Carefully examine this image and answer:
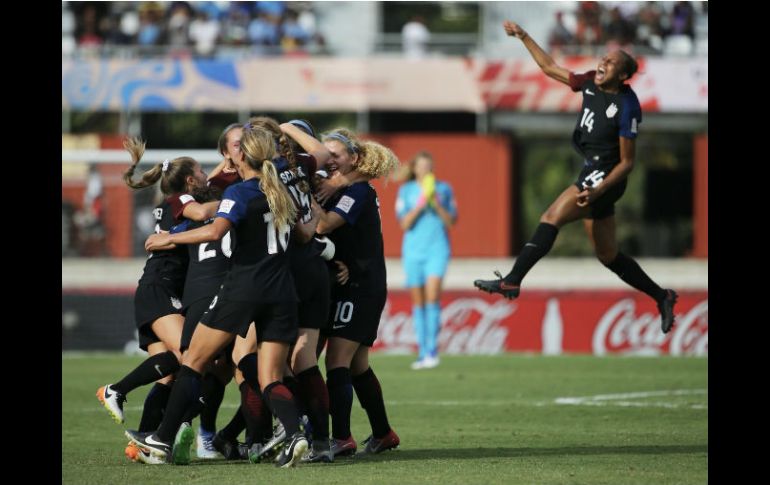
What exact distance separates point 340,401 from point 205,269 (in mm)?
1313

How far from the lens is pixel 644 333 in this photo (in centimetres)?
1878

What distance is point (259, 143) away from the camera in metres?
8.39

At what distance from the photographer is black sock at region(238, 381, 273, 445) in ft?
28.6

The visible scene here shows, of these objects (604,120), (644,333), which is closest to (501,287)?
(604,120)

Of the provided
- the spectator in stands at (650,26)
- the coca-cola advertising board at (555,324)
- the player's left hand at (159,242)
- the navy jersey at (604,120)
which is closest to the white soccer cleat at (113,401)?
the player's left hand at (159,242)

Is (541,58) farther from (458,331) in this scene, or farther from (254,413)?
(458,331)

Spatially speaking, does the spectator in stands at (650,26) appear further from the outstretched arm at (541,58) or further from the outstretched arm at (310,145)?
the outstretched arm at (310,145)

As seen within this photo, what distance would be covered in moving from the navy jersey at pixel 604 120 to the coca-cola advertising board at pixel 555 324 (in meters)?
8.72

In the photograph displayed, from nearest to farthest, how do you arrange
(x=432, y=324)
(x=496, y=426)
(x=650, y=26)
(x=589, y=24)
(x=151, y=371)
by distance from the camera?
(x=151, y=371), (x=496, y=426), (x=432, y=324), (x=650, y=26), (x=589, y=24)

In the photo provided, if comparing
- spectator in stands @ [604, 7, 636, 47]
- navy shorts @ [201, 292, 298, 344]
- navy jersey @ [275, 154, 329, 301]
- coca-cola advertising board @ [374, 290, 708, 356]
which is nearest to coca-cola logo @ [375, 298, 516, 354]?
coca-cola advertising board @ [374, 290, 708, 356]

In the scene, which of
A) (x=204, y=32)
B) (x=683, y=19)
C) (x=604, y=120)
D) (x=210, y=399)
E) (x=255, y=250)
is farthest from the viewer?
(x=204, y=32)

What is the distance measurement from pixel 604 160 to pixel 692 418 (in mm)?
3092

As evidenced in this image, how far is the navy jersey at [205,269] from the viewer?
8.96 m
